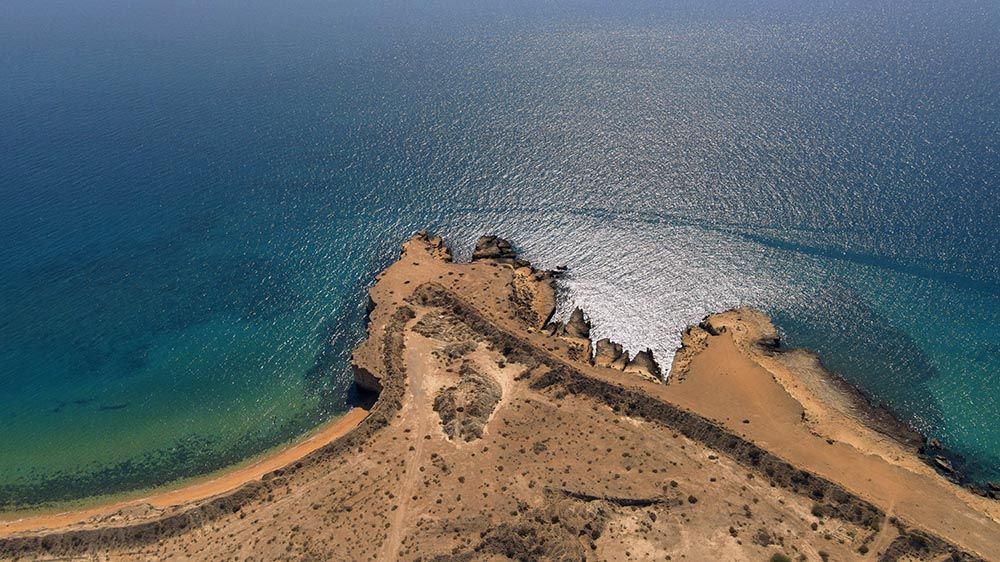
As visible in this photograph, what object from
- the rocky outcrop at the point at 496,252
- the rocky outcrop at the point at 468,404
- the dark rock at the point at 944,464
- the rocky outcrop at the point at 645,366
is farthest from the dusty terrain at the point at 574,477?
the rocky outcrop at the point at 496,252

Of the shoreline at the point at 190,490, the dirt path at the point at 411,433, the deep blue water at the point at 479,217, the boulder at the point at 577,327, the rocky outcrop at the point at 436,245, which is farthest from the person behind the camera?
the rocky outcrop at the point at 436,245

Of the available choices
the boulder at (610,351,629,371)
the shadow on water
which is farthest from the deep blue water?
the boulder at (610,351,629,371)

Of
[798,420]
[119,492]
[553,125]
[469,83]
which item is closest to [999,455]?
[798,420]

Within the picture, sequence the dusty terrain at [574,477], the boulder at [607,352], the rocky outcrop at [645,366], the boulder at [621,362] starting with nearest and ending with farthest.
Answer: the dusty terrain at [574,477] < the rocky outcrop at [645,366] < the boulder at [621,362] < the boulder at [607,352]

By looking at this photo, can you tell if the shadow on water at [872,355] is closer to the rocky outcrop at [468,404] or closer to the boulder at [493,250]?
the boulder at [493,250]

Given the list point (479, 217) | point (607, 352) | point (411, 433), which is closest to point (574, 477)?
point (411, 433)

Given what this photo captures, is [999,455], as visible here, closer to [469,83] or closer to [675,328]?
[675,328]

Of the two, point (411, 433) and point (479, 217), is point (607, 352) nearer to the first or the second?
point (411, 433)
